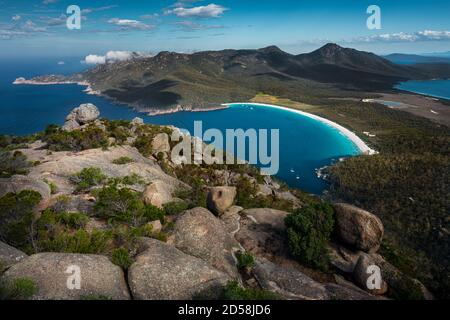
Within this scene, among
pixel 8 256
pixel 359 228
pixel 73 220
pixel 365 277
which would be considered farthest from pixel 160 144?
pixel 365 277

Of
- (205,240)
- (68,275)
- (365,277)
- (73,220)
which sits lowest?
(365,277)

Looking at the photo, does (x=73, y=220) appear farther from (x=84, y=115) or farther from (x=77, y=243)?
(x=84, y=115)

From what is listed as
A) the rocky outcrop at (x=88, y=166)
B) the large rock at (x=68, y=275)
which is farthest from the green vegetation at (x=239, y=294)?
the rocky outcrop at (x=88, y=166)

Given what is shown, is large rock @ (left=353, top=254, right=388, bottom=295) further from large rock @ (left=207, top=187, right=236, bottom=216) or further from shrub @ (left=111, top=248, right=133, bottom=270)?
shrub @ (left=111, top=248, right=133, bottom=270)

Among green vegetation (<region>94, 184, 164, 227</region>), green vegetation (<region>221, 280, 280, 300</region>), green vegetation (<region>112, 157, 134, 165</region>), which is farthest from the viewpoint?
green vegetation (<region>112, 157, 134, 165</region>)

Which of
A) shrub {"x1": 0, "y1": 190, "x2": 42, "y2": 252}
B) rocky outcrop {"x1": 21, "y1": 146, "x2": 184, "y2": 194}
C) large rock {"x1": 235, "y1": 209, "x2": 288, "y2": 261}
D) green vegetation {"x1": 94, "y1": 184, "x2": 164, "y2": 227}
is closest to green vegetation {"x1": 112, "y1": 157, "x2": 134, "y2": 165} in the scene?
rocky outcrop {"x1": 21, "y1": 146, "x2": 184, "y2": 194}

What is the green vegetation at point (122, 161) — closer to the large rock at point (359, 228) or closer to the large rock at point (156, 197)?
the large rock at point (156, 197)
